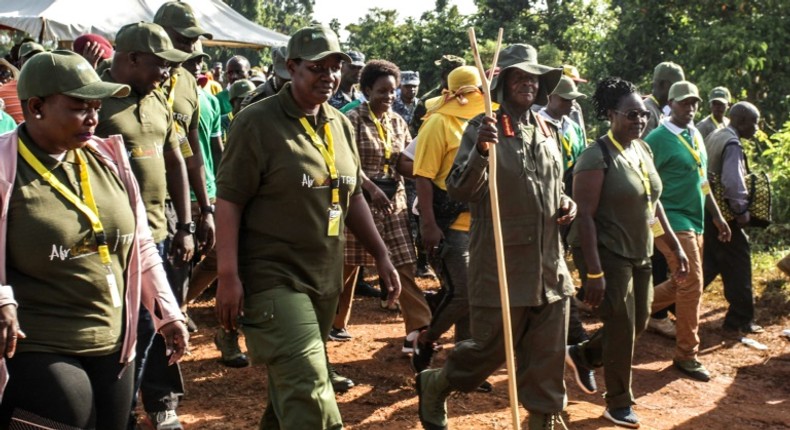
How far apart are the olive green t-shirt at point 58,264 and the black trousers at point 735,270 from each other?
6.52 meters

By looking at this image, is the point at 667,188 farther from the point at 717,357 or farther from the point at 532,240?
the point at 532,240

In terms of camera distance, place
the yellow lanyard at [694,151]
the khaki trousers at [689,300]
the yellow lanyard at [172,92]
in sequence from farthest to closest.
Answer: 1. the yellow lanyard at [694,151]
2. the khaki trousers at [689,300]
3. the yellow lanyard at [172,92]

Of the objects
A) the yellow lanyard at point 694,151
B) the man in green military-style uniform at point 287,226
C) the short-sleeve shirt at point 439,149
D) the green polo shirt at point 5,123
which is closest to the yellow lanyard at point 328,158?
the man in green military-style uniform at point 287,226

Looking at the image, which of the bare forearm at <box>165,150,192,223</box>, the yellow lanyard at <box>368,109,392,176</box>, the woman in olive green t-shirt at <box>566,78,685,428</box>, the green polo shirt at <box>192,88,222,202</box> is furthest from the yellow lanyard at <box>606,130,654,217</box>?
the green polo shirt at <box>192,88,222,202</box>

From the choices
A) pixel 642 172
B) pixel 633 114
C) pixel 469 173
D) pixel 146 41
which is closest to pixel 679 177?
pixel 642 172

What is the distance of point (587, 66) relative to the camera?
21094mm

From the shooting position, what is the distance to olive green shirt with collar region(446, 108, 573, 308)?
4.89m

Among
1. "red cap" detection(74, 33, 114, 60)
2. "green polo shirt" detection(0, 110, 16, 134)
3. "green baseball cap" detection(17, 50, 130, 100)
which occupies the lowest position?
"green polo shirt" detection(0, 110, 16, 134)

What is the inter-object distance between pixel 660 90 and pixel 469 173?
4884mm

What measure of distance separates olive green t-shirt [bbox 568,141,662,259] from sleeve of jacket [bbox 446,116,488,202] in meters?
1.10

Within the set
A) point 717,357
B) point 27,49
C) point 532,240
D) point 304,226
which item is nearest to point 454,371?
point 532,240

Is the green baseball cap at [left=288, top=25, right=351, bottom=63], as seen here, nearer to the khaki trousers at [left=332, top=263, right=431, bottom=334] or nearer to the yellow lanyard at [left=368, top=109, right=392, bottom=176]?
the khaki trousers at [left=332, top=263, right=431, bottom=334]

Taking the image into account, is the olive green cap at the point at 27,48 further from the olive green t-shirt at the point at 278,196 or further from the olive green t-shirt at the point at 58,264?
the olive green t-shirt at the point at 58,264

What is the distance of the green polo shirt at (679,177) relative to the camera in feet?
24.7
